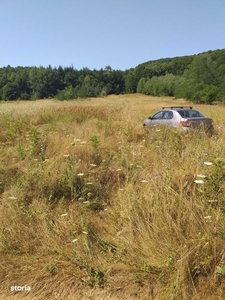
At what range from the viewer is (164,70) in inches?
4104

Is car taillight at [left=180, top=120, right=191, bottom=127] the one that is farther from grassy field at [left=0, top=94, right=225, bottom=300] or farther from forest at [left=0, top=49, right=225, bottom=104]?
forest at [left=0, top=49, right=225, bottom=104]

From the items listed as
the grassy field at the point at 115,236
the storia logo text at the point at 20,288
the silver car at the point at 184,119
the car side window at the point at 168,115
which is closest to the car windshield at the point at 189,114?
the silver car at the point at 184,119

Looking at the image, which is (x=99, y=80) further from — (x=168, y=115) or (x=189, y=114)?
(x=189, y=114)

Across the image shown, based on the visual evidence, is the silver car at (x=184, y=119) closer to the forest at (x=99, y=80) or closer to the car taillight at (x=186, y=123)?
the car taillight at (x=186, y=123)

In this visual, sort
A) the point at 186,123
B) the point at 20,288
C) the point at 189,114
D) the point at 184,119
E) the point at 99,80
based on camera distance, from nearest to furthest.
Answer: the point at 20,288 → the point at 186,123 → the point at 184,119 → the point at 189,114 → the point at 99,80

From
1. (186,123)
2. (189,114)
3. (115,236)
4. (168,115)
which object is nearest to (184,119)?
(186,123)

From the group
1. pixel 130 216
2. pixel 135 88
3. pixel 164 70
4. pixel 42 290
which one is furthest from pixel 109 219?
pixel 164 70

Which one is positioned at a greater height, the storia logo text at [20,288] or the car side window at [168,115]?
the car side window at [168,115]

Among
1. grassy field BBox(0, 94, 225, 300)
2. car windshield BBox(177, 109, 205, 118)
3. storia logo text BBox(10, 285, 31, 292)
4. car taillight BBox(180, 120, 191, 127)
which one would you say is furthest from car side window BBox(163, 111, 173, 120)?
storia logo text BBox(10, 285, 31, 292)

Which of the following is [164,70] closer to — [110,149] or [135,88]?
[135,88]

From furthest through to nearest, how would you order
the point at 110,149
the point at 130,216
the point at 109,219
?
the point at 110,149 < the point at 109,219 < the point at 130,216

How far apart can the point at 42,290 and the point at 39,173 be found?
6.31 ft

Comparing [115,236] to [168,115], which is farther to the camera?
[168,115]

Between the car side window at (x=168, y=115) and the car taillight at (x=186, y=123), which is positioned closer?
the car taillight at (x=186, y=123)
